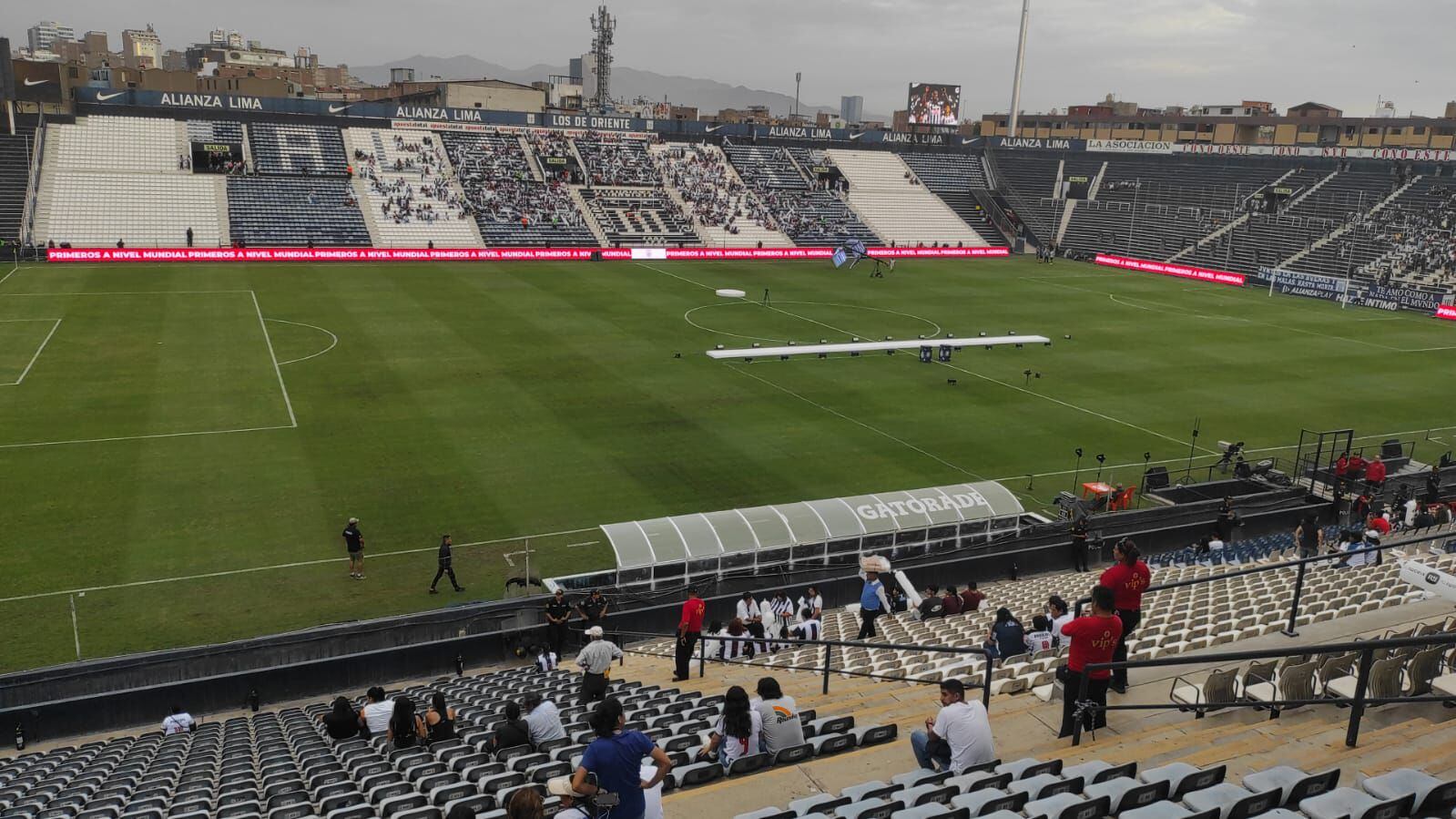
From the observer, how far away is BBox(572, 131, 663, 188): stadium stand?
3775 inches

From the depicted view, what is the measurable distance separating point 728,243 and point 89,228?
47.5 m

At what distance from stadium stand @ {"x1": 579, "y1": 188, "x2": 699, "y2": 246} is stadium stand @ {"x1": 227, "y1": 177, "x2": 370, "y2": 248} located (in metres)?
19.5

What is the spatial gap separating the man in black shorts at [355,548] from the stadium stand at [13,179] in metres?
59.3

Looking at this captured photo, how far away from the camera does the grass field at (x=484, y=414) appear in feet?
79.1

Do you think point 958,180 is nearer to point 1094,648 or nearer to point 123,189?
point 123,189

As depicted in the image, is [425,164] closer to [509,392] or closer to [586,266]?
[586,266]

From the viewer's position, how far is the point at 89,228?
7150 cm

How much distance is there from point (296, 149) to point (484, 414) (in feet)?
207

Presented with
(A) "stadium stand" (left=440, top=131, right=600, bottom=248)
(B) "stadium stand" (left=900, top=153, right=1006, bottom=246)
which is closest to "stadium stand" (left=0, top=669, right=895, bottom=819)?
(A) "stadium stand" (left=440, top=131, right=600, bottom=248)

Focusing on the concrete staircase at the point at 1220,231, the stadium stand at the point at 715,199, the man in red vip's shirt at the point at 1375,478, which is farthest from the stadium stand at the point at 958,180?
the man in red vip's shirt at the point at 1375,478

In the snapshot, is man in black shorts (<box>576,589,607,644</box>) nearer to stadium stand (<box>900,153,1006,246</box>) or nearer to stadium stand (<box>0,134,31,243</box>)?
stadium stand (<box>0,134,31,243</box>)

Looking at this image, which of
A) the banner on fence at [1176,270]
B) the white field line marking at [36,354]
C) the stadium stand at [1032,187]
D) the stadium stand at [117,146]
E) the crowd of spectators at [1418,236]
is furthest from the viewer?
the stadium stand at [1032,187]

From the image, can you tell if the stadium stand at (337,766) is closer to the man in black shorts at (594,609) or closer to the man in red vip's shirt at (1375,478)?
the man in black shorts at (594,609)

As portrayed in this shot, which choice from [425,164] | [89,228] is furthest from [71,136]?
[425,164]
